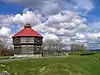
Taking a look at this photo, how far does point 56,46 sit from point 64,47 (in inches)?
409

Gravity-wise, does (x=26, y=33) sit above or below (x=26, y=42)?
above

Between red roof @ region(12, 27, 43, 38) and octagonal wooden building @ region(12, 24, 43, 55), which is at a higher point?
red roof @ region(12, 27, 43, 38)

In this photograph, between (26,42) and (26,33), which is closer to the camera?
(26,42)

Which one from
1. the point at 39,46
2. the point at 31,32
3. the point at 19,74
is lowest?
the point at 19,74

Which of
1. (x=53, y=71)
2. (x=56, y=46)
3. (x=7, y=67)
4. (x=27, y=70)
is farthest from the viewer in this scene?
(x=56, y=46)

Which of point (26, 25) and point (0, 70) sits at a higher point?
point (26, 25)

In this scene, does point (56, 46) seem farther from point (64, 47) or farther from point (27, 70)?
point (27, 70)

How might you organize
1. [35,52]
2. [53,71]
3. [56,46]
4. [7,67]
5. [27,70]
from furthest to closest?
[56,46]
[35,52]
[7,67]
[27,70]
[53,71]

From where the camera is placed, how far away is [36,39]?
70.6 m

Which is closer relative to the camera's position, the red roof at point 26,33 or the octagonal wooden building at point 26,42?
the octagonal wooden building at point 26,42

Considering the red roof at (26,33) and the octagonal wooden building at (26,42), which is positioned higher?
the red roof at (26,33)

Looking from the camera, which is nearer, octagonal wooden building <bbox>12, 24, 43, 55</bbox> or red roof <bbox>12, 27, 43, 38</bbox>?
octagonal wooden building <bbox>12, 24, 43, 55</bbox>

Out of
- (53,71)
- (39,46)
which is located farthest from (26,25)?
(53,71)

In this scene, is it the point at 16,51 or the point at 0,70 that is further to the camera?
the point at 16,51
